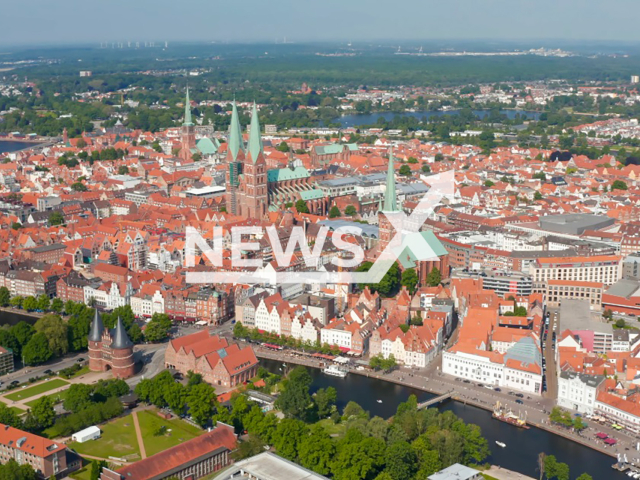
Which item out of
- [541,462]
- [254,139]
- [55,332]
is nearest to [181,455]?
[541,462]

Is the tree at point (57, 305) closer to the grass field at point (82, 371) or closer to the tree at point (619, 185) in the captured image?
the grass field at point (82, 371)

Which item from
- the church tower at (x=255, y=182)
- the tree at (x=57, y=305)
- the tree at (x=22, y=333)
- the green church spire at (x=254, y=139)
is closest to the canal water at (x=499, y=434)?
the tree at (x=22, y=333)

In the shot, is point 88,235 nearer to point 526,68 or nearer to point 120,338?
point 120,338

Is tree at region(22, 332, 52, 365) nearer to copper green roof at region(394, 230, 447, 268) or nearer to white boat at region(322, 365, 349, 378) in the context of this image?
white boat at region(322, 365, 349, 378)

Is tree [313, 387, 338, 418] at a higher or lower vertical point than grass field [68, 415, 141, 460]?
higher

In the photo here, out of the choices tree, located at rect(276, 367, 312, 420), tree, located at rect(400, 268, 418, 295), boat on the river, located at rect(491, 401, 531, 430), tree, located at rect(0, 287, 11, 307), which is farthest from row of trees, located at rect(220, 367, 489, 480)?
tree, located at rect(0, 287, 11, 307)

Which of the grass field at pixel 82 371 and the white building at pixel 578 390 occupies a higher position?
the white building at pixel 578 390

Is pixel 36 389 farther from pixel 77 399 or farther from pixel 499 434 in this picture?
pixel 499 434
